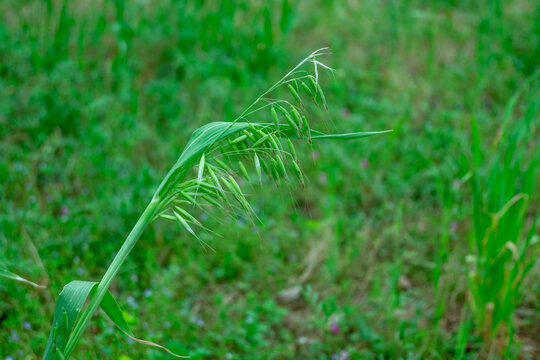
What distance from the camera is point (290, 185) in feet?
4.87

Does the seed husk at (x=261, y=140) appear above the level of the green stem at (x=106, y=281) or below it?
above

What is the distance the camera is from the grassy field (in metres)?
2.21

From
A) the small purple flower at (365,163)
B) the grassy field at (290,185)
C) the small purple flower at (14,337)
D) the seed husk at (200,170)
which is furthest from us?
the small purple flower at (365,163)

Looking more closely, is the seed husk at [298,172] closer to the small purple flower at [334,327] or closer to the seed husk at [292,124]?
the seed husk at [292,124]

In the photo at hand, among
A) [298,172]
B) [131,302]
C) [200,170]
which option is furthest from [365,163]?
[200,170]

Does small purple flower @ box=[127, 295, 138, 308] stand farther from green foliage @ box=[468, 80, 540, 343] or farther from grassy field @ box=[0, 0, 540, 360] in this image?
green foliage @ box=[468, 80, 540, 343]

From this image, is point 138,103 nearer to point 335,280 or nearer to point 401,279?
point 335,280

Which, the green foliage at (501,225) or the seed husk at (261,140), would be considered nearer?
the seed husk at (261,140)

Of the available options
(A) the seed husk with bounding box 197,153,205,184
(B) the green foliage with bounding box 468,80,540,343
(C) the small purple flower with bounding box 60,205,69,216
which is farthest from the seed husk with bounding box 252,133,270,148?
(C) the small purple flower with bounding box 60,205,69,216

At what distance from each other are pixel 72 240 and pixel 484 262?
171 centimetres

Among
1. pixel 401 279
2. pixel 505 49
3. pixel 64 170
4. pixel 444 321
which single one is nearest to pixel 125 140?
pixel 64 170

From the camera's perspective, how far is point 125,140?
3.15 metres

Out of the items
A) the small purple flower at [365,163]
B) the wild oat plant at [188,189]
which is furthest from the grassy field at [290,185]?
the wild oat plant at [188,189]

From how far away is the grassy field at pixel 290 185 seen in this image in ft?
7.25
